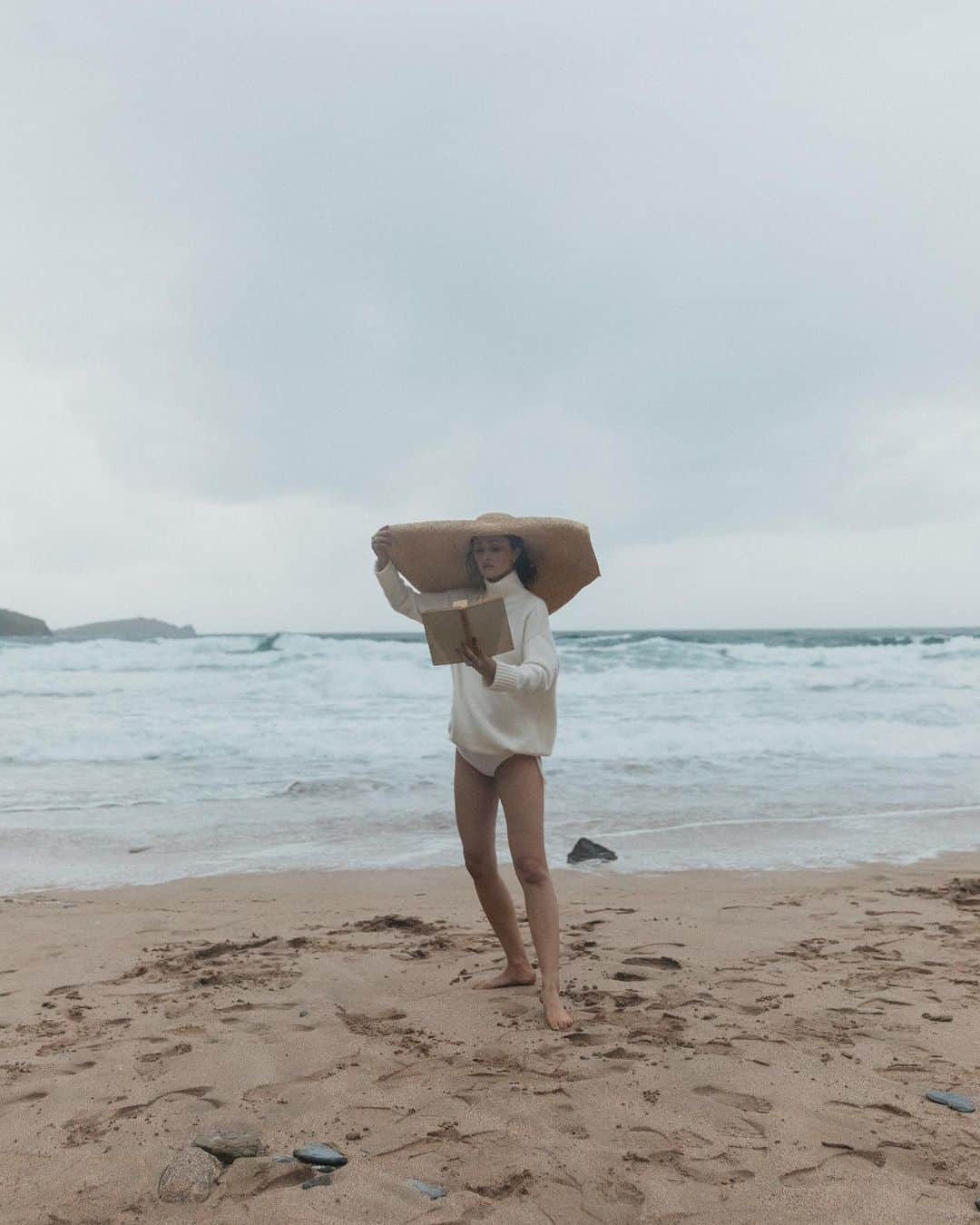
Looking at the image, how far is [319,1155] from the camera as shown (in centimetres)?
253

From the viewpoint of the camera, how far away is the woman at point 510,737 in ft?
11.7

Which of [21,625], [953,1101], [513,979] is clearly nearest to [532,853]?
[513,979]

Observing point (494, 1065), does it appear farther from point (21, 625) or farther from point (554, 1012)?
point (21, 625)

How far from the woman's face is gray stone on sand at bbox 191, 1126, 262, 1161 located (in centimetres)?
206

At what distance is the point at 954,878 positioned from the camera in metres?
6.05

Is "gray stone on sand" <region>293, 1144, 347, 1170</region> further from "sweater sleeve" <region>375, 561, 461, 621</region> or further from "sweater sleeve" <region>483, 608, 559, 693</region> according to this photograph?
"sweater sleeve" <region>375, 561, 461, 621</region>

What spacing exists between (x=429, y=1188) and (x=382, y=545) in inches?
88.3

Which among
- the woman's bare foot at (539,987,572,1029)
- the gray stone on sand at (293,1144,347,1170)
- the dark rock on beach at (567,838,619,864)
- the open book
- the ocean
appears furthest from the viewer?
the ocean

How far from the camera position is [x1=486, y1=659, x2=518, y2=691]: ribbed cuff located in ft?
10.8

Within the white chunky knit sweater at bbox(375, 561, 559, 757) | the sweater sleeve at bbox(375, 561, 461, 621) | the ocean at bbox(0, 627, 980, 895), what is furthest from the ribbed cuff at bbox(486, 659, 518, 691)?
the ocean at bbox(0, 627, 980, 895)

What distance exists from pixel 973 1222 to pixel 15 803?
856 cm

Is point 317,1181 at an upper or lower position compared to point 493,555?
lower

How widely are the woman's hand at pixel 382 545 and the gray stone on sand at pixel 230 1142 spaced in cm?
205

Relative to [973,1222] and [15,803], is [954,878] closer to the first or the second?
[973,1222]
